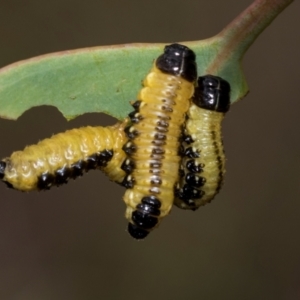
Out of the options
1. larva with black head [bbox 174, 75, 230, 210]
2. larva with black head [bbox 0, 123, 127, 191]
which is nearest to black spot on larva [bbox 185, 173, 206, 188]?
larva with black head [bbox 174, 75, 230, 210]

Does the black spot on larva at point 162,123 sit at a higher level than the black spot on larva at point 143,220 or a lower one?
higher

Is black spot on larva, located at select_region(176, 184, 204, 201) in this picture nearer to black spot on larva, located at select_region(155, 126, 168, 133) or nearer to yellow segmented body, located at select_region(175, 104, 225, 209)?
yellow segmented body, located at select_region(175, 104, 225, 209)

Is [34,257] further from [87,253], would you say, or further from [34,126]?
[34,126]

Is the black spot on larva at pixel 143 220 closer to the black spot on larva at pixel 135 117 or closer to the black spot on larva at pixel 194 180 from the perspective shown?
the black spot on larva at pixel 194 180

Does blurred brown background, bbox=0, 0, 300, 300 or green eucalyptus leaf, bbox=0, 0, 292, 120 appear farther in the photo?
blurred brown background, bbox=0, 0, 300, 300

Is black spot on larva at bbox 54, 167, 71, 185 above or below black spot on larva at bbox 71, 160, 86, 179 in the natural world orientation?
below

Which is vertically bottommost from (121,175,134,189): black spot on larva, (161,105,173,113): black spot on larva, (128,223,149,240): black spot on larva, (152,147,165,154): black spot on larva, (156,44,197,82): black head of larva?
(128,223,149,240): black spot on larva

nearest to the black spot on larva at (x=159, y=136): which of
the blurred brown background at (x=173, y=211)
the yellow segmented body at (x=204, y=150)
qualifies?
the yellow segmented body at (x=204, y=150)
